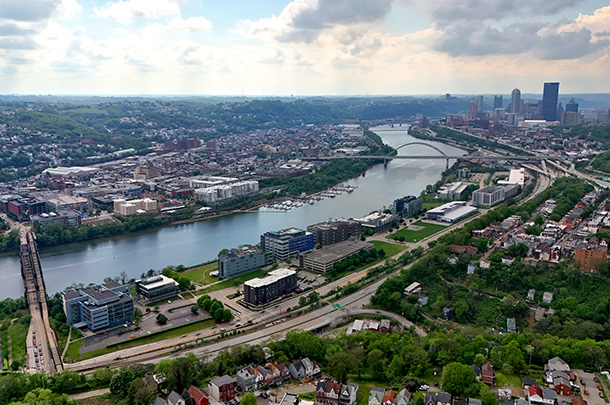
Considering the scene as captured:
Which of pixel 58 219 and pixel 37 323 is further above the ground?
pixel 58 219

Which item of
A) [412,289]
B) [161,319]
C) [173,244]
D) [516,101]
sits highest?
[516,101]

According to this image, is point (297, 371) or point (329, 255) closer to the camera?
point (297, 371)

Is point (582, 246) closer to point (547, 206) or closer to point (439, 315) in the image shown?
point (439, 315)

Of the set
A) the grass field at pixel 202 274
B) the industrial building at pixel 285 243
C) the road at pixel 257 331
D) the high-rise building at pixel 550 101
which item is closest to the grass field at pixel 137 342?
the road at pixel 257 331

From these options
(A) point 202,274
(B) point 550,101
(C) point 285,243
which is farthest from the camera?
(B) point 550,101

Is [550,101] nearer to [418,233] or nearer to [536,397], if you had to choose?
[418,233]

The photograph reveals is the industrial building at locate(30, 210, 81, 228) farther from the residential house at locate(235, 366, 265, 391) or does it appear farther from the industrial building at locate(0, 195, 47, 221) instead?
the residential house at locate(235, 366, 265, 391)

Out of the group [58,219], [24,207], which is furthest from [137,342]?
[24,207]
